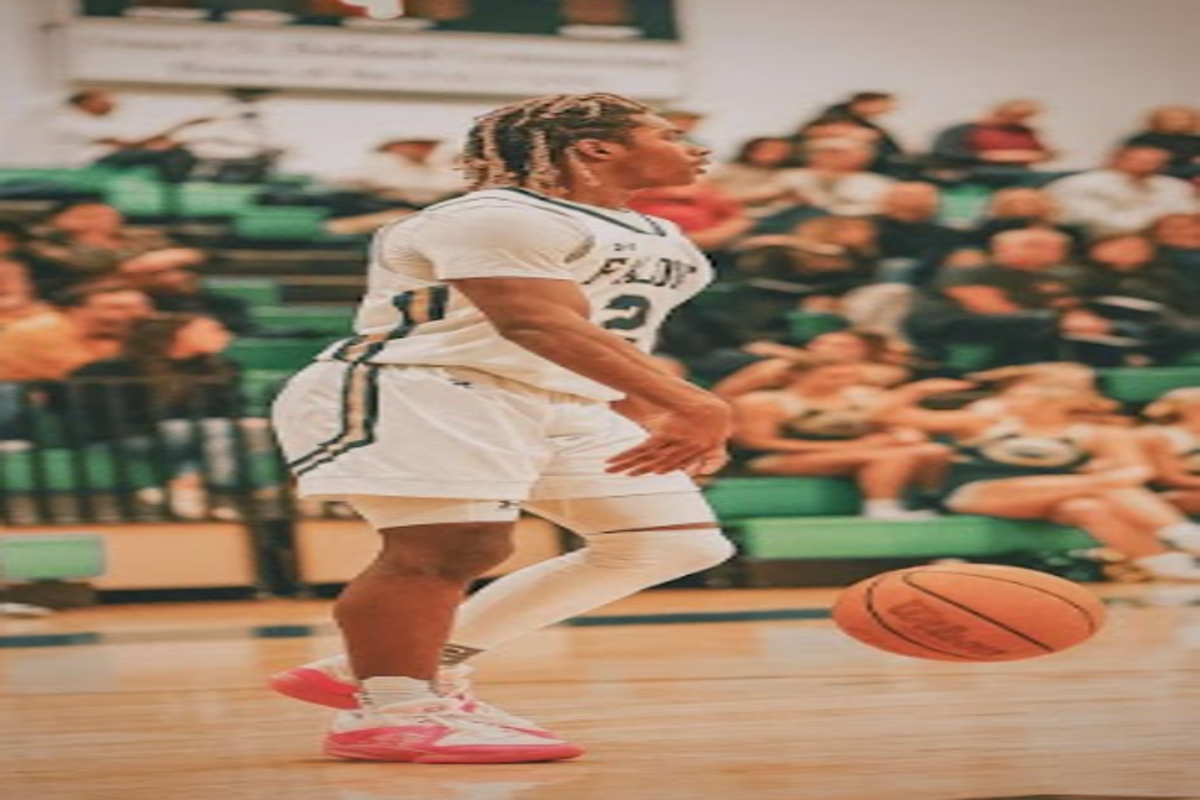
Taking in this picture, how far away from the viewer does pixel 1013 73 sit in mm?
12242

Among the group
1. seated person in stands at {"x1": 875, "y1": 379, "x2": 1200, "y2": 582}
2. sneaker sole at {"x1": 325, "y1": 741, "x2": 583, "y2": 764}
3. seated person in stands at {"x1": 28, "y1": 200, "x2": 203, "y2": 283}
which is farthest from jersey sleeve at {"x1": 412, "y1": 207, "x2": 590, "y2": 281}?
seated person in stands at {"x1": 28, "y1": 200, "x2": 203, "y2": 283}

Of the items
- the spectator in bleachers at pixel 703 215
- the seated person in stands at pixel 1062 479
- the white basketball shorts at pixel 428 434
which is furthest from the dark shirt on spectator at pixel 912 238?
the white basketball shorts at pixel 428 434

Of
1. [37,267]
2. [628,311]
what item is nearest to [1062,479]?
[37,267]

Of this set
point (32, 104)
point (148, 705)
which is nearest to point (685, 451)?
point (148, 705)

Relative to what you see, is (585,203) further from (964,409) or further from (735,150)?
(735,150)

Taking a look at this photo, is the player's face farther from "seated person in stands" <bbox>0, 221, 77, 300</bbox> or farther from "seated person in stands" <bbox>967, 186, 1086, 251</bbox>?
"seated person in stands" <bbox>967, 186, 1086, 251</bbox>

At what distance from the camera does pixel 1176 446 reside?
8.07 metres

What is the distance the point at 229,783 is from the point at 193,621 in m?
3.51

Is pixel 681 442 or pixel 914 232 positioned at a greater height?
pixel 681 442

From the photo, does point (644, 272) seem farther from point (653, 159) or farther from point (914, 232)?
point (914, 232)

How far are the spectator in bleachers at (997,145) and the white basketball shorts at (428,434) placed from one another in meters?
8.16

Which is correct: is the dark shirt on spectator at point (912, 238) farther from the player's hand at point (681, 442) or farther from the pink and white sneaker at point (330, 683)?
the player's hand at point (681, 442)

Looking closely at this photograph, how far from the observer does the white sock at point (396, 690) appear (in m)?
3.09

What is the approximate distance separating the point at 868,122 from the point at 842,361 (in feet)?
10.0
